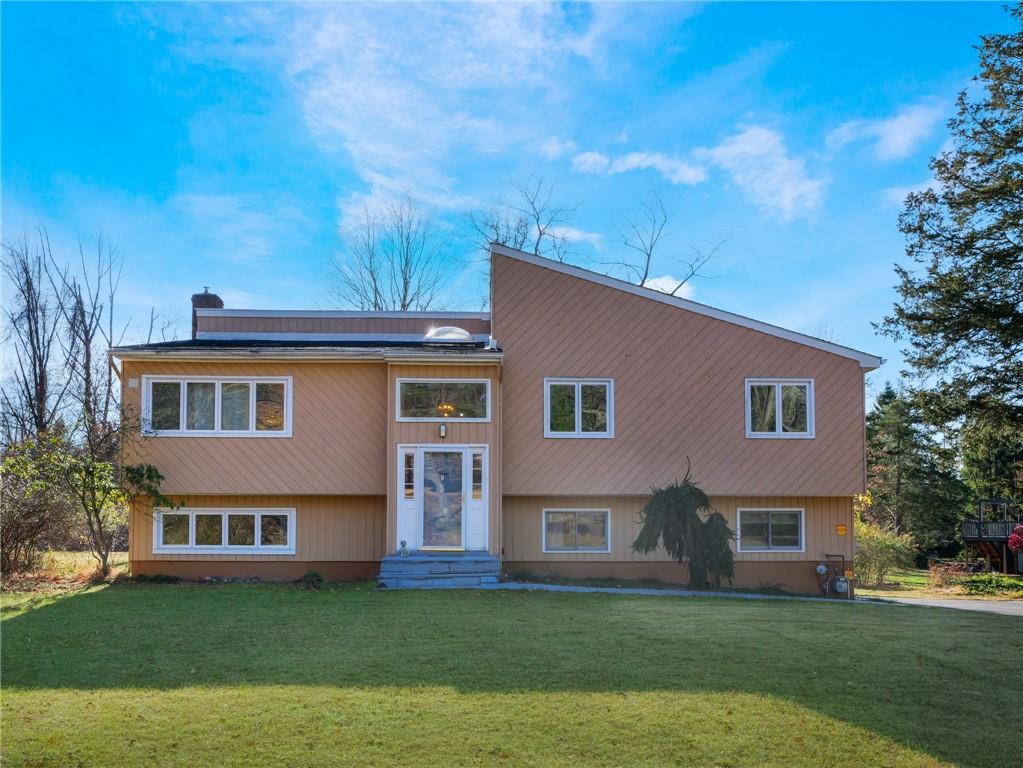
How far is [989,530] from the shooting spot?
30.5 metres

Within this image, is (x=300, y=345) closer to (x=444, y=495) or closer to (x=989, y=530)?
(x=444, y=495)

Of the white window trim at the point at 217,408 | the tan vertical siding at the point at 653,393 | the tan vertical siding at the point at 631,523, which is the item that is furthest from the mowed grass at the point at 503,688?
the tan vertical siding at the point at 653,393

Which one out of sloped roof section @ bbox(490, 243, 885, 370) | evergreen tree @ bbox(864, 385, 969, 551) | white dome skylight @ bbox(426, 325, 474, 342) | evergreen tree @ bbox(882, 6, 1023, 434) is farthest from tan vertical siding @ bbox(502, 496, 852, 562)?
evergreen tree @ bbox(864, 385, 969, 551)

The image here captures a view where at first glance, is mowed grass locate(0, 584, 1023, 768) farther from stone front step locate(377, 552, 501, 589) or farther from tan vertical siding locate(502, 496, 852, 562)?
tan vertical siding locate(502, 496, 852, 562)

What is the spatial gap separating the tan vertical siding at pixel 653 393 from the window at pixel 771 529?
736 millimetres

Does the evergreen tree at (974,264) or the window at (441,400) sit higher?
the evergreen tree at (974,264)

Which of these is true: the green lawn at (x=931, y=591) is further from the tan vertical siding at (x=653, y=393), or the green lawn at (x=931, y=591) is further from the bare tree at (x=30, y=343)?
the bare tree at (x=30, y=343)

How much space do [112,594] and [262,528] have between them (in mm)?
3425

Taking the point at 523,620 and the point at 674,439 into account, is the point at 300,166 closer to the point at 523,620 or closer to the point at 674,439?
the point at 674,439

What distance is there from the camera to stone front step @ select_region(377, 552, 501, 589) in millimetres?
13969

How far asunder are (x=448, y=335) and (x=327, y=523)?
470 cm

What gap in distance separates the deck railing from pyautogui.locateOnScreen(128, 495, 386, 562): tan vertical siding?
25031 mm

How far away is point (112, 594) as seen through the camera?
12742 mm

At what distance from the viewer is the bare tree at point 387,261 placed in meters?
31.0
